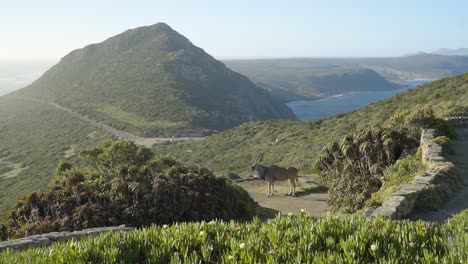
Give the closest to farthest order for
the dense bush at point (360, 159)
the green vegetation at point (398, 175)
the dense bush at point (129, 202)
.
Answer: the dense bush at point (129, 202), the green vegetation at point (398, 175), the dense bush at point (360, 159)

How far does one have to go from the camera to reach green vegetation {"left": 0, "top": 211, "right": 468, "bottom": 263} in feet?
12.9

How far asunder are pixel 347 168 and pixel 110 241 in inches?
362

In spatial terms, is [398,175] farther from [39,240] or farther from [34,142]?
[34,142]

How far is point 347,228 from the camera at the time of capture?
4.64 meters

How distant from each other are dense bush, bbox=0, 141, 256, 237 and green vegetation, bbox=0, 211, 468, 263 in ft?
13.1

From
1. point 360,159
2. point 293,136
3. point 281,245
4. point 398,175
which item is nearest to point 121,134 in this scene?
point 293,136

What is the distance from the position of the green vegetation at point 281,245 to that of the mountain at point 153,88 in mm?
62713

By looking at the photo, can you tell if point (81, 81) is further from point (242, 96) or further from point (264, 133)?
point (264, 133)

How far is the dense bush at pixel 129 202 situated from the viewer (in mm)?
8530

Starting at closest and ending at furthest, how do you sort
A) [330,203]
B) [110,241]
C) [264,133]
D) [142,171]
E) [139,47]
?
[110,241]
[142,171]
[330,203]
[264,133]
[139,47]

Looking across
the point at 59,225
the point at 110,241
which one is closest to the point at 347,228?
the point at 110,241

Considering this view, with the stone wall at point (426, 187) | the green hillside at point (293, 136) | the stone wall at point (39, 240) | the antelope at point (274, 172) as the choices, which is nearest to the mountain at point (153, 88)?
the green hillside at point (293, 136)

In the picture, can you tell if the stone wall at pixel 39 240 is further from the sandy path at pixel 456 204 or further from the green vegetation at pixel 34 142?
the green vegetation at pixel 34 142

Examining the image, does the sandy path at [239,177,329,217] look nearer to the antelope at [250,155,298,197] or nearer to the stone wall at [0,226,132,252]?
the antelope at [250,155,298,197]
